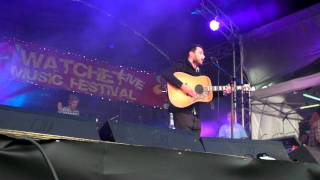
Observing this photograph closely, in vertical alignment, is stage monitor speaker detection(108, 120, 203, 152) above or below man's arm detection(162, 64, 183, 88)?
below

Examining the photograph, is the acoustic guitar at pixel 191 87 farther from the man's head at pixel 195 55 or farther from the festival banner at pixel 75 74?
the festival banner at pixel 75 74

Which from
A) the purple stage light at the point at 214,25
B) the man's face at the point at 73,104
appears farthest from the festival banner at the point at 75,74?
the purple stage light at the point at 214,25

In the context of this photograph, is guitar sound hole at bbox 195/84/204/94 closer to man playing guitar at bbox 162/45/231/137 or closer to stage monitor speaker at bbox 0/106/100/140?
man playing guitar at bbox 162/45/231/137

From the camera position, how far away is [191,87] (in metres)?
5.18

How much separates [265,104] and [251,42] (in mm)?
1207

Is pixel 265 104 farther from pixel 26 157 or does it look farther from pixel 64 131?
pixel 26 157

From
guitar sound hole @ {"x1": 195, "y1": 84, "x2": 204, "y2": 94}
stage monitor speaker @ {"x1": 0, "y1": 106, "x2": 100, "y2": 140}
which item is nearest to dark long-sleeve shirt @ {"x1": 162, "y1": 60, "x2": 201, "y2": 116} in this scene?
guitar sound hole @ {"x1": 195, "y1": 84, "x2": 204, "y2": 94}

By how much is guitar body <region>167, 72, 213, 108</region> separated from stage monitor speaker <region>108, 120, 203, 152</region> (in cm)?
177

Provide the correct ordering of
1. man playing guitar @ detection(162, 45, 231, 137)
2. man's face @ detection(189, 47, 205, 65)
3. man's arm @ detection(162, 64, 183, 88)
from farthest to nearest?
man's face @ detection(189, 47, 205, 65)
man's arm @ detection(162, 64, 183, 88)
man playing guitar @ detection(162, 45, 231, 137)

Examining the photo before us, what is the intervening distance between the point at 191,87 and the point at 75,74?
3081mm

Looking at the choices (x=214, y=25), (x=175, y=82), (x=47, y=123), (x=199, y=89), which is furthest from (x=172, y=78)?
(x=214, y=25)

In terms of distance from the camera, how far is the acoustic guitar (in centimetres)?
500

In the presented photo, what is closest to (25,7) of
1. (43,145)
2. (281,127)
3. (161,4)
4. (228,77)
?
(161,4)

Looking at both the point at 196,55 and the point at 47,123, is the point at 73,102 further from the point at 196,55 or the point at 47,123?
the point at 47,123
